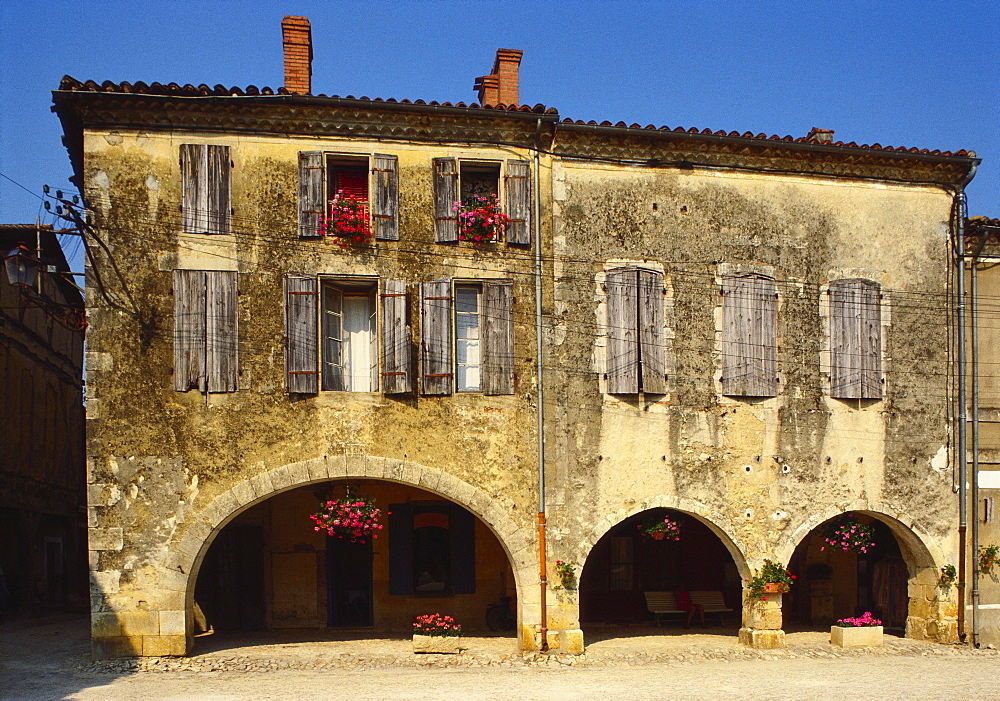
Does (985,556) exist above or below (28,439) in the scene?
below

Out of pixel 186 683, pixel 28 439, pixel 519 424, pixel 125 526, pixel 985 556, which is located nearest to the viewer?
pixel 186 683

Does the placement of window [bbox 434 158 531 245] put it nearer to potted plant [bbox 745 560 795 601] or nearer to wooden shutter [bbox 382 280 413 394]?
wooden shutter [bbox 382 280 413 394]

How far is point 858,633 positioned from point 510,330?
7050mm

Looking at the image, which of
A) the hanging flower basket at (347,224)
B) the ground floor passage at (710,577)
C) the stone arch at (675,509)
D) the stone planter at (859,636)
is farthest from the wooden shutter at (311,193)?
the stone planter at (859,636)

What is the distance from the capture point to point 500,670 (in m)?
12.2

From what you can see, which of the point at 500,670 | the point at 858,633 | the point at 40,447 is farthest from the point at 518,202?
the point at 40,447

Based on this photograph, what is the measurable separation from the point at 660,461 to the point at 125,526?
7.50m

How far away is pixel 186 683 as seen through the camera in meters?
11.1

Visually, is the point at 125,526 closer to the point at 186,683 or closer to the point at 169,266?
the point at 186,683

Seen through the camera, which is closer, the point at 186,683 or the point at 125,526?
the point at 186,683

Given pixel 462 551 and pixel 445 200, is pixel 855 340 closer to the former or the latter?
pixel 445 200

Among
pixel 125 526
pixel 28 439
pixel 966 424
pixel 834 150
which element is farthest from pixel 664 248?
pixel 28 439

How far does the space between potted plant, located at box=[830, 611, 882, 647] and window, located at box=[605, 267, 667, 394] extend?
15.3 ft

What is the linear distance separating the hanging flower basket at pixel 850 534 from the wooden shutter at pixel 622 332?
13.3ft
